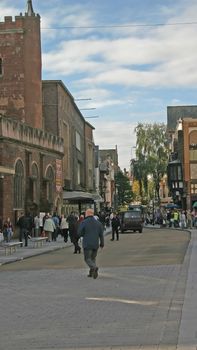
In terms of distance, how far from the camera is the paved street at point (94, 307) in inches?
316

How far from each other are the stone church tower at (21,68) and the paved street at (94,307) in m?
35.6

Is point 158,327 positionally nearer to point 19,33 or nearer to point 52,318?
point 52,318

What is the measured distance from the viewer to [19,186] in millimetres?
40562

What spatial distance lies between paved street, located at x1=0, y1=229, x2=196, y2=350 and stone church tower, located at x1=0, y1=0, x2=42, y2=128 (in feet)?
117

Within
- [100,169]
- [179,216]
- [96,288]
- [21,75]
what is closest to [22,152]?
[21,75]

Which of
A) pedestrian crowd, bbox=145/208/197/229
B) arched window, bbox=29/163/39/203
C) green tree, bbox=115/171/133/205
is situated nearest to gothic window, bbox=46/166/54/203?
arched window, bbox=29/163/39/203

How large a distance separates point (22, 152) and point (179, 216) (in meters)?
20.6

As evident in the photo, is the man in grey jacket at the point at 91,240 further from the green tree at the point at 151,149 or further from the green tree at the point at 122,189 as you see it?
the green tree at the point at 122,189

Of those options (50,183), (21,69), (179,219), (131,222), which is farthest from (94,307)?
(179,219)

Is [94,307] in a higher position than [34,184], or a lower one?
lower

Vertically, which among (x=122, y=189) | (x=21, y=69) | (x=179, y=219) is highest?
(x=21, y=69)

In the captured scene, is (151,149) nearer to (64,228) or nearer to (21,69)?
(21,69)

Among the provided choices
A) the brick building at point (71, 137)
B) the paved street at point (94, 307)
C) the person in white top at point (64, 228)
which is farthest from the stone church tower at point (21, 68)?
the paved street at point (94, 307)

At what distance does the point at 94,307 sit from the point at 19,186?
3038 cm
